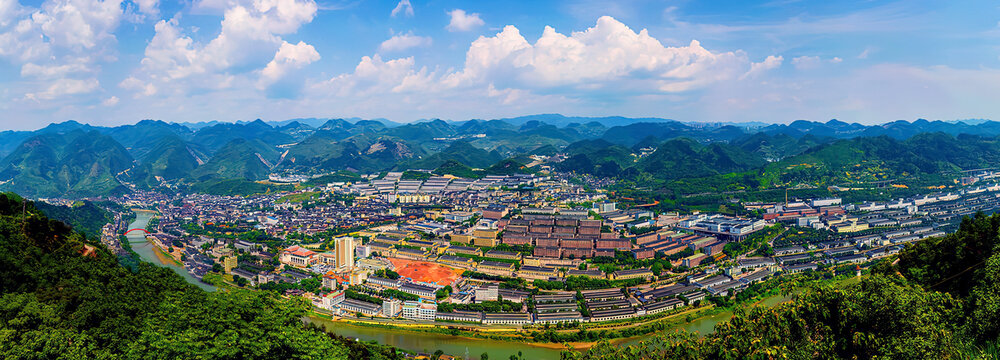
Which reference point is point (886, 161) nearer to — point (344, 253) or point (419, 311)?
point (419, 311)

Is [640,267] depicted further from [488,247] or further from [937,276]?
[937,276]

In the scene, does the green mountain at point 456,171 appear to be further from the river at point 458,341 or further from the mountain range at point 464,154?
the river at point 458,341

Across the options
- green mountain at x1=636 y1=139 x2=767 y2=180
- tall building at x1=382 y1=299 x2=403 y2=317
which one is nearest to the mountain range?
green mountain at x1=636 y1=139 x2=767 y2=180

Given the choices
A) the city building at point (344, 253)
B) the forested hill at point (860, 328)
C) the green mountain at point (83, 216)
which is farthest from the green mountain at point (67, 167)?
the forested hill at point (860, 328)

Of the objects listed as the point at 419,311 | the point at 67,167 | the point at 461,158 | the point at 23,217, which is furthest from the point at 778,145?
the point at 67,167

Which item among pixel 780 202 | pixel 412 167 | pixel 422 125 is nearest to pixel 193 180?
pixel 412 167

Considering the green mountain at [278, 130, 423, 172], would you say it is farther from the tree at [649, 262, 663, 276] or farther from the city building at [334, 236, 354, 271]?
the tree at [649, 262, 663, 276]
